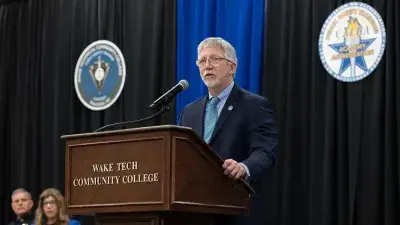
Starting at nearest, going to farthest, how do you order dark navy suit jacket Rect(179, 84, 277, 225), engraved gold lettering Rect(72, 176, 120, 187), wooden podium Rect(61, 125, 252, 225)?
wooden podium Rect(61, 125, 252, 225) → engraved gold lettering Rect(72, 176, 120, 187) → dark navy suit jacket Rect(179, 84, 277, 225)

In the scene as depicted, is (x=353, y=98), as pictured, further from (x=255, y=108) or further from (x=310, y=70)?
(x=255, y=108)

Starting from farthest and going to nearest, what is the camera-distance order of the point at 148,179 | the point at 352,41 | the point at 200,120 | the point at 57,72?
the point at 57,72 < the point at 352,41 < the point at 200,120 < the point at 148,179

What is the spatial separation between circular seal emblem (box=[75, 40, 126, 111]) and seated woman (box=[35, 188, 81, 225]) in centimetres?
116

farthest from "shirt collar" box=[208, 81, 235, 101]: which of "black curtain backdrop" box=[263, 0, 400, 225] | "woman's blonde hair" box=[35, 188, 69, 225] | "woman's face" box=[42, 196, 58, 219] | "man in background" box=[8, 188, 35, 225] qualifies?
"man in background" box=[8, 188, 35, 225]

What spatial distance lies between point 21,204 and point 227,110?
404cm

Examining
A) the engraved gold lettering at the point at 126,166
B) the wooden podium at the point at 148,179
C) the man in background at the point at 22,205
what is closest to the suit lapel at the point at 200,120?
the wooden podium at the point at 148,179

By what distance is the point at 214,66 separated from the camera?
2719 millimetres

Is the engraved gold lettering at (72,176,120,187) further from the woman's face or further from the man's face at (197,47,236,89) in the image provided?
the woman's face

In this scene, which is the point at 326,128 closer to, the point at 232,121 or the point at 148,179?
the point at 232,121

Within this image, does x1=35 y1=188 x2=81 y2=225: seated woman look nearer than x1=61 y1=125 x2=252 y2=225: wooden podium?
No

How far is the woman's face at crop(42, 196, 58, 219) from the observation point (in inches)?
219

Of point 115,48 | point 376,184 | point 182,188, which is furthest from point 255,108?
point 115,48

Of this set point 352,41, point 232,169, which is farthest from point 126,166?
point 352,41

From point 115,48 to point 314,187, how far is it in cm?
254
